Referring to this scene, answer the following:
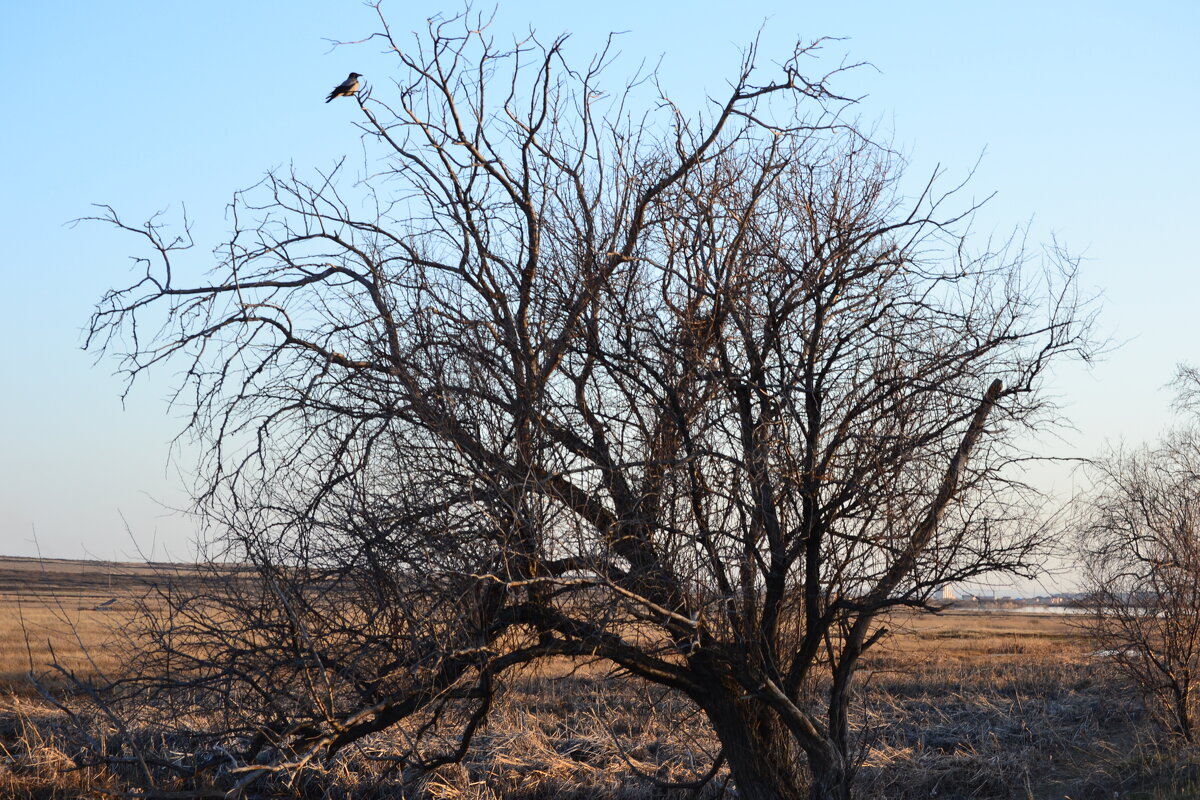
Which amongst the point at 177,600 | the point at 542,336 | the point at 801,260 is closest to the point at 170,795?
the point at 177,600

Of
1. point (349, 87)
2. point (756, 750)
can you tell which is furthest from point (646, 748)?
point (349, 87)

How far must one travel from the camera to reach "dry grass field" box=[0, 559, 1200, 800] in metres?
8.92

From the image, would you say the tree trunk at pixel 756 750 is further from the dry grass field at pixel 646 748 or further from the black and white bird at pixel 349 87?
the black and white bird at pixel 349 87

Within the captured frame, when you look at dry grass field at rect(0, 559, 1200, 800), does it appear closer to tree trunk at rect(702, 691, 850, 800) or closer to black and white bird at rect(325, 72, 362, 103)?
tree trunk at rect(702, 691, 850, 800)

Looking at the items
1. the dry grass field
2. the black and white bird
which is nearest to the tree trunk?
the dry grass field

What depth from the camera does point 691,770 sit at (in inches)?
433

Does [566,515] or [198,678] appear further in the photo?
[198,678]

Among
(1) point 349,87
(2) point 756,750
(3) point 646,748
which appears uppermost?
(1) point 349,87

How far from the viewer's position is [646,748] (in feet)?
39.7

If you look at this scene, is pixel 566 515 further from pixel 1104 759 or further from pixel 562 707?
pixel 562 707

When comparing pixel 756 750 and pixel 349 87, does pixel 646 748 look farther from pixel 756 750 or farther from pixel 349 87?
pixel 349 87

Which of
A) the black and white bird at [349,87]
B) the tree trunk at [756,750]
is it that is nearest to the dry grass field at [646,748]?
the tree trunk at [756,750]

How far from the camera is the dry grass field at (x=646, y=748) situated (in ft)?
29.3

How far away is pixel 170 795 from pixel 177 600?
126cm
